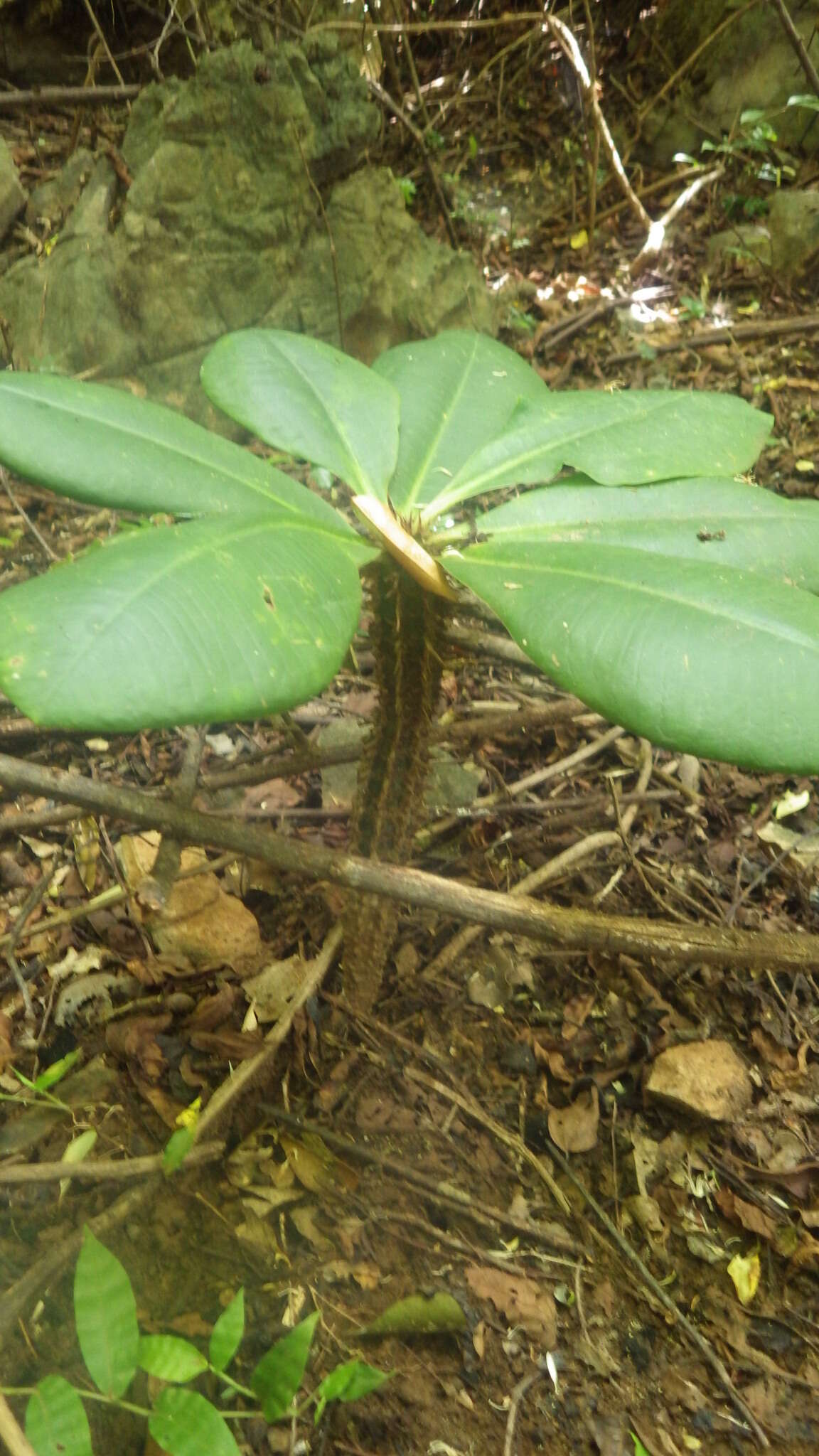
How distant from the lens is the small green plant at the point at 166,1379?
0.88 m

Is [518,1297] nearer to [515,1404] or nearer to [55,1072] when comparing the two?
[515,1404]

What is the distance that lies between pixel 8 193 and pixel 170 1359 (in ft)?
9.99

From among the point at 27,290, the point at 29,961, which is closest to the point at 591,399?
the point at 29,961

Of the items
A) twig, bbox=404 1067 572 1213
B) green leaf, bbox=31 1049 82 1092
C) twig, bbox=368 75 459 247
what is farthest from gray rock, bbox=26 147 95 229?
twig, bbox=404 1067 572 1213

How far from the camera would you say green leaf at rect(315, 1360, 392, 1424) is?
97 cm

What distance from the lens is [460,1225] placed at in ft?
3.94

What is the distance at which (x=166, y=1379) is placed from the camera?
961 millimetres

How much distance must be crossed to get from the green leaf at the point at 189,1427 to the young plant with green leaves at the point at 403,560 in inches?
21.5

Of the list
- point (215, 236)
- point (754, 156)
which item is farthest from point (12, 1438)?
point (754, 156)

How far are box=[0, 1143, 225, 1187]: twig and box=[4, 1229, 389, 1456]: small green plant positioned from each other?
107 millimetres

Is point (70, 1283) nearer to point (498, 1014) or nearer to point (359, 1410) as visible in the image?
point (359, 1410)

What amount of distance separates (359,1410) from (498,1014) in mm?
Answer: 546

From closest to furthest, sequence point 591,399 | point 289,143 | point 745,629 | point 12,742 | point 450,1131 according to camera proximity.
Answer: point 745,629 → point 591,399 → point 450,1131 → point 12,742 → point 289,143

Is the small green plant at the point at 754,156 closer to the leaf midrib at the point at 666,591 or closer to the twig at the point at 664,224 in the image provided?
the twig at the point at 664,224
